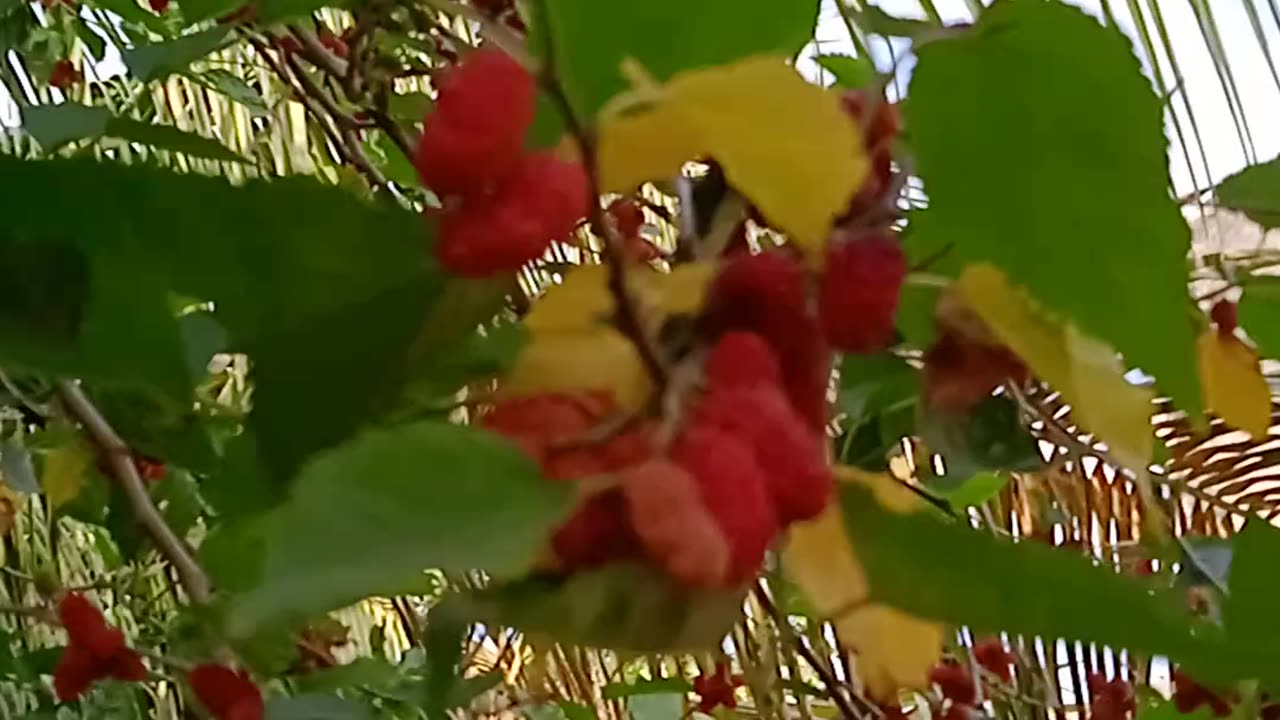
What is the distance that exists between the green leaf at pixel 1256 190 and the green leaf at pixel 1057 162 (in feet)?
0.38

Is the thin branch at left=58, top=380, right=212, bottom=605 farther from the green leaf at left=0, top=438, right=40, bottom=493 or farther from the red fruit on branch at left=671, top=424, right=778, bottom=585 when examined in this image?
the red fruit on branch at left=671, top=424, right=778, bottom=585

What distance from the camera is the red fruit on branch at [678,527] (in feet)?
0.48

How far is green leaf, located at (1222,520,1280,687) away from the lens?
0.20 meters

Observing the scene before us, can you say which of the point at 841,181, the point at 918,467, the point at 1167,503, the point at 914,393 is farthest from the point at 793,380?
the point at 918,467

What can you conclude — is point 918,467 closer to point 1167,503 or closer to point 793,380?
point 1167,503

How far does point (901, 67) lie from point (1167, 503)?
0.36 metres

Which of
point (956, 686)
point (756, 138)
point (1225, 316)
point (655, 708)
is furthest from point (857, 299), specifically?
point (655, 708)

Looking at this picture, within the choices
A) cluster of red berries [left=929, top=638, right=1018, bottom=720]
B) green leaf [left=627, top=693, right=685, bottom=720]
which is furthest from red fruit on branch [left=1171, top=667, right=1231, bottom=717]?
green leaf [left=627, top=693, right=685, bottom=720]

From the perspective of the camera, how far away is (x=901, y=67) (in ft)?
0.68

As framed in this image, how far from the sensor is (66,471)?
0.53m

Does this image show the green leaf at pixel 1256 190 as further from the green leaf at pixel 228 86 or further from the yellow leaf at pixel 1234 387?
the green leaf at pixel 228 86

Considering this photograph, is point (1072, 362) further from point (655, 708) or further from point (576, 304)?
point (655, 708)

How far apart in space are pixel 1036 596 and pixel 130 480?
0.35 meters

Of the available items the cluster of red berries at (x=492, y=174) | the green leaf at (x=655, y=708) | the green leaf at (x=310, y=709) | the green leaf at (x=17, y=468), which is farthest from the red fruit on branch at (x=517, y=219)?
the green leaf at (x=655, y=708)
